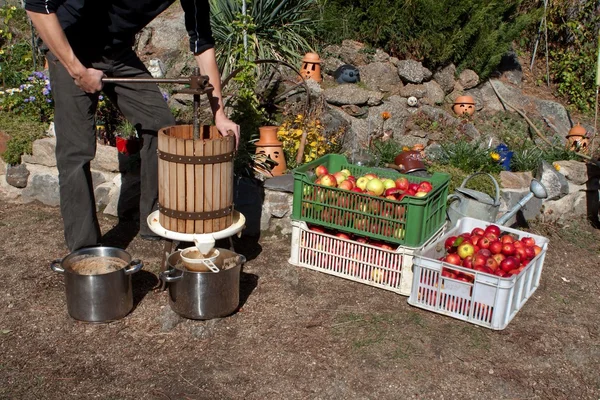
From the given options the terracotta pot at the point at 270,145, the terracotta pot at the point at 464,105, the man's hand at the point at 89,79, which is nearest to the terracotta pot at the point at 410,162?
the terracotta pot at the point at 270,145

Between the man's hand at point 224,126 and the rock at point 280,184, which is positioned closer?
the man's hand at point 224,126

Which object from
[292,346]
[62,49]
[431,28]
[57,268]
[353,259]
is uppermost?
[431,28]

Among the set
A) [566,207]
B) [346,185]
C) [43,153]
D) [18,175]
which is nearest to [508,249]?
[346,185]

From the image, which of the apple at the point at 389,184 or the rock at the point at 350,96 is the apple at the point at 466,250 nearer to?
the apple at the point at 389,184

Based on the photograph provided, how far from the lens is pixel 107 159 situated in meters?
5.66

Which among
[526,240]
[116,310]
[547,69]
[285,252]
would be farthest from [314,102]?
[547,69]

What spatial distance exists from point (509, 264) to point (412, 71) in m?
3.74

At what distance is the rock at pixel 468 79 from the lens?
7.90 m

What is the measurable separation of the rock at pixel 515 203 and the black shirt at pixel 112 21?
8.98ft

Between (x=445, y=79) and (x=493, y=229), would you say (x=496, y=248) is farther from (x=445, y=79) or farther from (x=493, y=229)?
(x=445, y=79)

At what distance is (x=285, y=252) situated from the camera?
510 cm

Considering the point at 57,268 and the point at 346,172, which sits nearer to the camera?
the point at 57,268

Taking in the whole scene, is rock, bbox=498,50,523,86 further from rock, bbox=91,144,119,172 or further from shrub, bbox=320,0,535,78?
rock, bbox=91,144,119,172

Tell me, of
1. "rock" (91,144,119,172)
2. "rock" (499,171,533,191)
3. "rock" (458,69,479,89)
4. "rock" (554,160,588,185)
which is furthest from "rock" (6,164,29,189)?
"rock" (458,69,479,89)
